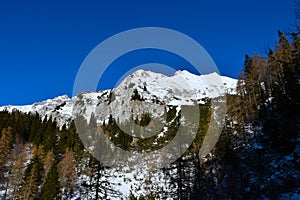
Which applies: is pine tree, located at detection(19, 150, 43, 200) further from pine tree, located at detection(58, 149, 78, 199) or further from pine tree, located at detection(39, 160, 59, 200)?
pine tree, located at detection(58, 149, 78, 199)

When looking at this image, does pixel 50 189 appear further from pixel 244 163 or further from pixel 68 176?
pixel 244 163

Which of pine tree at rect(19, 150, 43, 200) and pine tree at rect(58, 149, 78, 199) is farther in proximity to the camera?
pine tree at rect(58, 149, 78, 199)

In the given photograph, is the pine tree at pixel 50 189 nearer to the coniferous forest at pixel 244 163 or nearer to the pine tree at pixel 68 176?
the coniferous forest at pixel 244 163

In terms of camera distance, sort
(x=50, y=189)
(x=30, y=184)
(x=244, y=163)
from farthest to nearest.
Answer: (x=30, y=184), (x=50, y=189), (x=244, y=163)

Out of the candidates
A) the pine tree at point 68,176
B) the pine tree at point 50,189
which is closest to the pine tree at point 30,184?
the pine tree at point 50,189

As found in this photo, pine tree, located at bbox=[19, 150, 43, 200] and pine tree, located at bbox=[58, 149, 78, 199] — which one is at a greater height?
pine tree, located at bbox=[58, 149, 78, 199]

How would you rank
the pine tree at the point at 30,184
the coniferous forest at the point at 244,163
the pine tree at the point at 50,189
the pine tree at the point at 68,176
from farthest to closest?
the pine tree at the point at 68,176 → the pine tree at the point at 30,184 → the pine tree at the point at 50,189 → the coniferous forest at the point at 244,163

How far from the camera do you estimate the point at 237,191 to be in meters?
31.9

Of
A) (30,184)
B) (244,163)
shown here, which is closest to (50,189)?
(30,184)

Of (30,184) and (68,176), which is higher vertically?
(68,176)

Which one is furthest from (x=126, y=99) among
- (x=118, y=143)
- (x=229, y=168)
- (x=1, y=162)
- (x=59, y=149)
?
(x=229, y=168)

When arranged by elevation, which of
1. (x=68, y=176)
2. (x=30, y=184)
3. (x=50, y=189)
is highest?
(x=68, y=176)

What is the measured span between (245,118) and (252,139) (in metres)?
4.43

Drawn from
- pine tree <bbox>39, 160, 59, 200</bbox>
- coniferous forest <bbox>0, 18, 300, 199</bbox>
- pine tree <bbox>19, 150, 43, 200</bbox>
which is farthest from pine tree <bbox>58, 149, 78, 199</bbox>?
pine tree <bbox>39, 160, 59, 200</bbox>
